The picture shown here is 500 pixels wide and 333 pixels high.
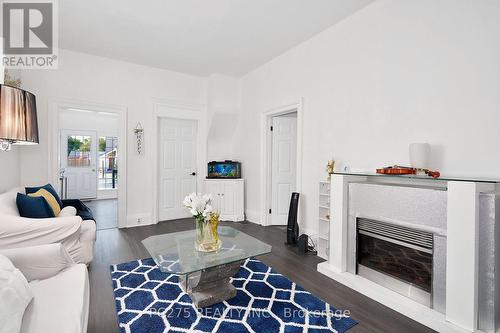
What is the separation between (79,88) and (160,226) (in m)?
2.75

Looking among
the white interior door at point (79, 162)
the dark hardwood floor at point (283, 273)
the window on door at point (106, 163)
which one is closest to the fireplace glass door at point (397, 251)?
the dark hardwood floor at point (283, 273)

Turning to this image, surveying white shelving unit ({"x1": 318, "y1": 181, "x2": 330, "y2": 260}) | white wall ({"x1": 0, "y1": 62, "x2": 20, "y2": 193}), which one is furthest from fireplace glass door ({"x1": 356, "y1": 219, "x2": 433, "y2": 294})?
white wall ({"x1": 0, "y1": 62, "x2": 20, "y2": 193})

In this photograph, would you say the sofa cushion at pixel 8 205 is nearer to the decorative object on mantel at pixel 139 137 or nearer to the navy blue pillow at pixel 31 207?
the navy blue pillow at pixel 31 207

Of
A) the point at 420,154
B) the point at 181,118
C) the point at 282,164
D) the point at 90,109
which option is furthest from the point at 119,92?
the point at 420,154

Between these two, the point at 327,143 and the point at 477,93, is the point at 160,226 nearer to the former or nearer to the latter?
the point at 327,143

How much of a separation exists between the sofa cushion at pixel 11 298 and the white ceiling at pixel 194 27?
9.51ft

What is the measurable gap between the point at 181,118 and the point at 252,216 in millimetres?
2499

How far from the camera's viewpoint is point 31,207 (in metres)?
2.49

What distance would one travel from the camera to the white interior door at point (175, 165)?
5.06 metres

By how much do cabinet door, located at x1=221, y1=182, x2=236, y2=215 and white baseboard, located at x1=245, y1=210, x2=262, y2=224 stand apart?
1.09ft

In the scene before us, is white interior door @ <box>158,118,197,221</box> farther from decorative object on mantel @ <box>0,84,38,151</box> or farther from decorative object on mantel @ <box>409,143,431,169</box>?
decorative object on mantel @ <box>409,143,431,169</box>

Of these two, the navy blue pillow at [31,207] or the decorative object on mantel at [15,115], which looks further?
the navy blue pillow at [31,207]

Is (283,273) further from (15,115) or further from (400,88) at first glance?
(15,115)

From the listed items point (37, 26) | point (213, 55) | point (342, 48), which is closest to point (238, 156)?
point (213, 55)
